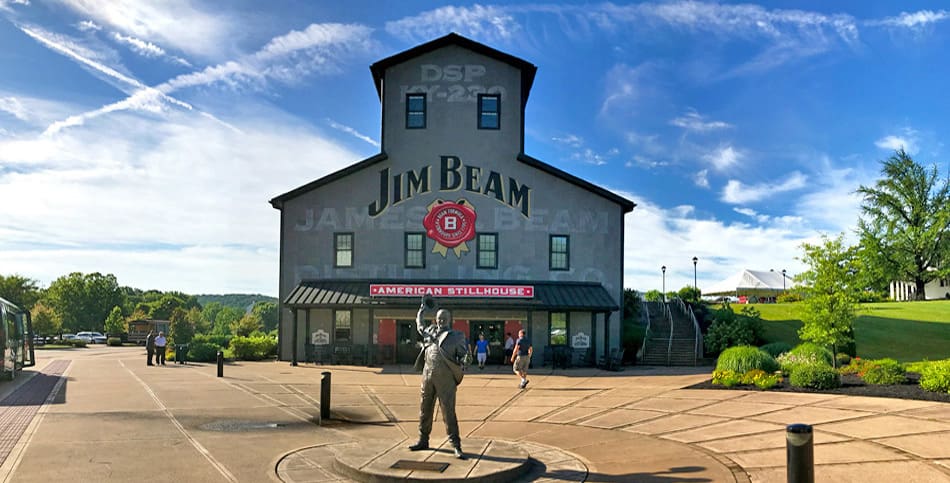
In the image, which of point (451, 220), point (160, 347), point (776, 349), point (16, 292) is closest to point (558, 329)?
point (451, 220)

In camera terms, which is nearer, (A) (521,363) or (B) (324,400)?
(B) (324,400)

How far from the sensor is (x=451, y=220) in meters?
31.2

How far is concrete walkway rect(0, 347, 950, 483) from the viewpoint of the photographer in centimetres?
926

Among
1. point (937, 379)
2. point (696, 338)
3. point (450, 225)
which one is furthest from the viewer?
point (450, 225)

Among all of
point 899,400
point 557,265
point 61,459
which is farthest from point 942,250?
point 61,459

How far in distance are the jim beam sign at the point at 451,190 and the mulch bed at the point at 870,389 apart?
572 inches

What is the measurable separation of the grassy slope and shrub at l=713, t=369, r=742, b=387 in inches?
293

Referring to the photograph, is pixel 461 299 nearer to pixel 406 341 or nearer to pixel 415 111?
pixel 406 341

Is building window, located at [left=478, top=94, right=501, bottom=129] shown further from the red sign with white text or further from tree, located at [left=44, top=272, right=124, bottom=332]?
tree, located at [left=44, top=272, right=124, bottom=332]

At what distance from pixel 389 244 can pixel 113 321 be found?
6132cm

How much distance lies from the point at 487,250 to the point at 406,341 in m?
5.51

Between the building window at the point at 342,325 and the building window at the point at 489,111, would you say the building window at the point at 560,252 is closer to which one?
the building window at the point at 489,111

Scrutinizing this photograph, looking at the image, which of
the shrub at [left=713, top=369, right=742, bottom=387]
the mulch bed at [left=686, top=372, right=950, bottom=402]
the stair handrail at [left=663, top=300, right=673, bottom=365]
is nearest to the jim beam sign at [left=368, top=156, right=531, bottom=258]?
the stair handrail at [left=663, top=300, right=673, bottom=365]

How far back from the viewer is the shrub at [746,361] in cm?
2053
